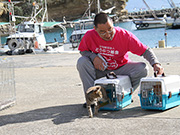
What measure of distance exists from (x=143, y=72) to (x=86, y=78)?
0.77 m

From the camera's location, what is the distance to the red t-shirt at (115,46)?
171 inches

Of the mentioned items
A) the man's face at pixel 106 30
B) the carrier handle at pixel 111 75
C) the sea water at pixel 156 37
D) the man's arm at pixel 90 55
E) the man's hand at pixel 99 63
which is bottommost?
the sea water at pixel 156 37

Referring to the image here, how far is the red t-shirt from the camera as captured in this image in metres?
4.35

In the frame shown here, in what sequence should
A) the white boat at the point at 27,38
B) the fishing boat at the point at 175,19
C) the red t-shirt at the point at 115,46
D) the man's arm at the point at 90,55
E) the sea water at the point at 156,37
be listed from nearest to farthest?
the red t-shirt at the point at 115,46
the man's arm at the point at 90,55
the white boat at the point at 27,38
the sea water at the point at 156,37
the fishing boat at the point at 175,19

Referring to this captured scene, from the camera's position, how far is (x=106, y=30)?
13.8 ft

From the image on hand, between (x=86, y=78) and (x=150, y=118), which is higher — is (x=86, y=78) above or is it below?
above

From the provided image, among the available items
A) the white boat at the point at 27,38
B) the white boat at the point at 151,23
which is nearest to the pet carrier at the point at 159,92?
the white boat at the point at 27,38

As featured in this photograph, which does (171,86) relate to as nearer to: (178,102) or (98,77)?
(178,102)

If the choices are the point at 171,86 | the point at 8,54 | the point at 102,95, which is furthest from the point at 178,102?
the point at 8,54

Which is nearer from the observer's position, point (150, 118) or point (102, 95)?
point (150, 118)

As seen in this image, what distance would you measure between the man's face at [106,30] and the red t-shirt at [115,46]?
0.33 ft

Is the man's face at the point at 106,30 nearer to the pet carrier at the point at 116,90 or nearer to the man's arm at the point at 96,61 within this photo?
the man's arm at the point at 96,61

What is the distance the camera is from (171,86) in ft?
13.3

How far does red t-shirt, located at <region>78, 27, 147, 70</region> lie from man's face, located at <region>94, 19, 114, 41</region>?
10cm
